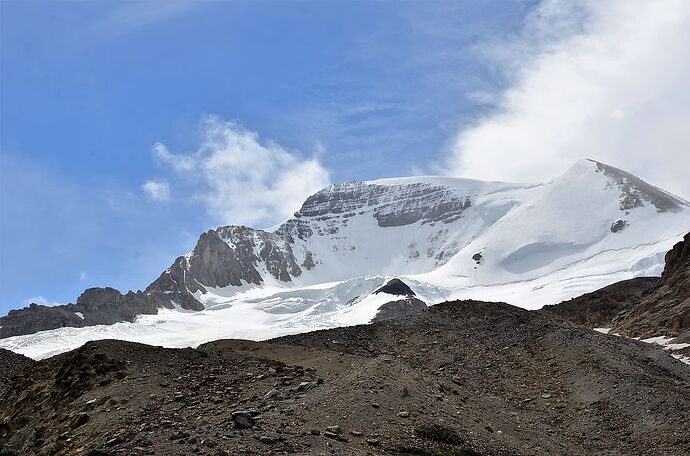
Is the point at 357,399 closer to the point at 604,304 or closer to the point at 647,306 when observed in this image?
the point at 647,306

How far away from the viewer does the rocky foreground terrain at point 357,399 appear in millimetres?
20547

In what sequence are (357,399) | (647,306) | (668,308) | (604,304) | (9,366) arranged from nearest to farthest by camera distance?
1. (357,399)
2. (9,366)
3. (668,308)
4. (647,306)
5. (604,304)

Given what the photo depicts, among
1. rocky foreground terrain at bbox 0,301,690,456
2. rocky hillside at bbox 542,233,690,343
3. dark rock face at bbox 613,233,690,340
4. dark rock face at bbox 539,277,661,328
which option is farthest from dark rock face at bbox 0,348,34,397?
dark rock face at bbox 539,277,661,328

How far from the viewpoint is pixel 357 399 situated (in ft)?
75.8

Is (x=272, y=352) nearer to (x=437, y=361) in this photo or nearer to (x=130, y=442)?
(x=437, y=361)

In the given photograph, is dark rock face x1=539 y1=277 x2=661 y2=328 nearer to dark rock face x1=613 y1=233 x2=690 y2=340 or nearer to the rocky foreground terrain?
dark rock face x1=613 y1=233 x2=690 y2=340

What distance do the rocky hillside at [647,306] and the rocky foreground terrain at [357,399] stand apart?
77.9 ft

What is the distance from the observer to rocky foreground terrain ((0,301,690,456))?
67.4 ft

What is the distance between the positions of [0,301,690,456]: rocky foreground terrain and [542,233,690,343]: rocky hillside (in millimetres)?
23735

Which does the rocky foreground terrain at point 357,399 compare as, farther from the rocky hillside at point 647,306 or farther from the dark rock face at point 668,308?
the dark rock face at point 668,308

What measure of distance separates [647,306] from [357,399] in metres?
Answer: 64.7

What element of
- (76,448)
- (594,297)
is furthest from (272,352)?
→ (594,297)

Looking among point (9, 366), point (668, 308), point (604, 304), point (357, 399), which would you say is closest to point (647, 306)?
point (668, 308)

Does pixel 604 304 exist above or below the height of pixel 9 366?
above
